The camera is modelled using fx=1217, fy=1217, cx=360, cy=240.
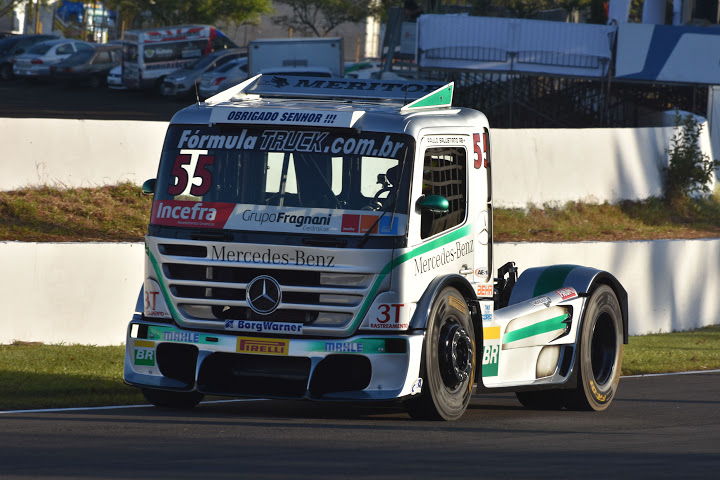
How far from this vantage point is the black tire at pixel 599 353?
10875mm

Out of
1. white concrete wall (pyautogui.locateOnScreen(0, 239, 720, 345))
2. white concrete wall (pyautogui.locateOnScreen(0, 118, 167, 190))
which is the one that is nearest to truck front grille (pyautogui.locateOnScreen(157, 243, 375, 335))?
white concrete wall (pyautogui.locateOnScreen(0, 239, 720, 345))

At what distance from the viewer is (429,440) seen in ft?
27.7

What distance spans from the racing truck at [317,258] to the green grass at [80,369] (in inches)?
54.8

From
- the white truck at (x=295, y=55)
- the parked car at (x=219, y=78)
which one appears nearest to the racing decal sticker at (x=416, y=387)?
the white truck at (x=295, y=55)

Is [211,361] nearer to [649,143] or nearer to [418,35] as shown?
[649,143]

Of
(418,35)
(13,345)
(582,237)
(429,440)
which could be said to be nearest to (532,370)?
(429,440)

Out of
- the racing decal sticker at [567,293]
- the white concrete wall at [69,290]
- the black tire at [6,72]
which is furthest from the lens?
the black tire at [6,72]

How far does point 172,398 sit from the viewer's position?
32.8 ft

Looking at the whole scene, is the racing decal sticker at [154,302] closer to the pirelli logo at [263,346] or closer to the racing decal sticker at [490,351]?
the pirelli logo at [263,346]

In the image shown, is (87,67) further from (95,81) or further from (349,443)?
(349,443)

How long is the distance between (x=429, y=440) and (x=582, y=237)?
16521mm

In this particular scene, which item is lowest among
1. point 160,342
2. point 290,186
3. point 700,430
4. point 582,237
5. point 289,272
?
point 582,237

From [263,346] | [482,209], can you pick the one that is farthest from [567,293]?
[263,346]

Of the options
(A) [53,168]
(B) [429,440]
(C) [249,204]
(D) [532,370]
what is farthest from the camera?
(A) [53,168]
